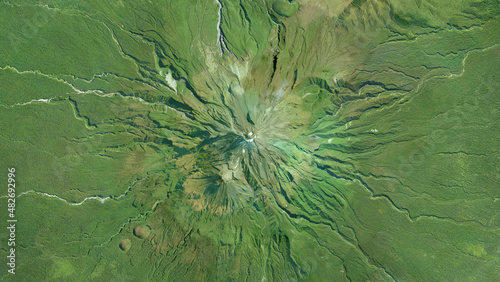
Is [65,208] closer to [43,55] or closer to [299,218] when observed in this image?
[43,55]

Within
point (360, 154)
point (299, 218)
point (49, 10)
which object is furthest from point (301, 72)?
point (49, 10)

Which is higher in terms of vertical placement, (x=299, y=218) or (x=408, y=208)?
(x=408, y=208)

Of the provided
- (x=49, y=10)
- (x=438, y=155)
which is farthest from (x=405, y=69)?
(x=49, y=10)

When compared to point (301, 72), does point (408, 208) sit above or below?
below

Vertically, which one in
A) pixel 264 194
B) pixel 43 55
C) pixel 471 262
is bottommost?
pixel 43 55

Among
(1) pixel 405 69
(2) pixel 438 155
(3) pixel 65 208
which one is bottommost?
(3) pixel 65 208

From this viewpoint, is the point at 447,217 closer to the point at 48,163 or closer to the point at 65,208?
the point at 65,208
